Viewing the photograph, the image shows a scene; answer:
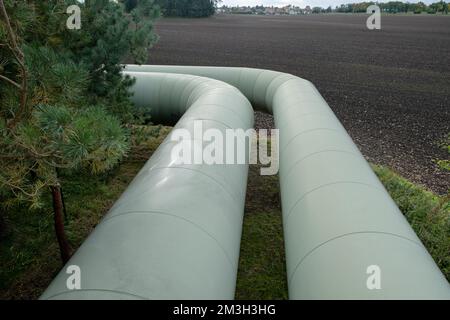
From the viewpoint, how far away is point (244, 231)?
28.1 ft

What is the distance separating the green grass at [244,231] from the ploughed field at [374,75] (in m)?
2.82

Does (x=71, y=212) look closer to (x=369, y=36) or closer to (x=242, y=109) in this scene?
(x=242, y=109)

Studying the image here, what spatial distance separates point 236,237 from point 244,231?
14.6ft

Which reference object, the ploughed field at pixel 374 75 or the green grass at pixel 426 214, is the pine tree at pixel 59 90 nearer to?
the green grass at pixel 426 214

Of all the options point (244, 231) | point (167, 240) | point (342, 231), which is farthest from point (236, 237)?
point (244, 231)

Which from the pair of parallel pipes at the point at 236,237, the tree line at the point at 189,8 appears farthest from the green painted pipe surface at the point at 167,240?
the tree line at the point at 189,8

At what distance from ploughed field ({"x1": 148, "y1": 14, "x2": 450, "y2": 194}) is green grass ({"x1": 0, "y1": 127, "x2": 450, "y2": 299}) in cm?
282

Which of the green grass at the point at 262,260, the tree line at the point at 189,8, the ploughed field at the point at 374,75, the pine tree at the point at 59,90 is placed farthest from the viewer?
the tree line at the point at 189,8

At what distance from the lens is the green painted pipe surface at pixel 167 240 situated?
282 centimetres

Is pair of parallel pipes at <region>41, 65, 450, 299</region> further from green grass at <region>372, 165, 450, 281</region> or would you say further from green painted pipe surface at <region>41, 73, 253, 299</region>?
green grass at <region>372, 165, 450, 281</region>

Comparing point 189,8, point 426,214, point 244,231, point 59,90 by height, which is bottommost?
point 244,231

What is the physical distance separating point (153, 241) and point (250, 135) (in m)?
4.41

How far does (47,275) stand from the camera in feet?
23.1

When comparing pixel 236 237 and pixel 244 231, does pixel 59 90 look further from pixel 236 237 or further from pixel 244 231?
pixel 244 231
